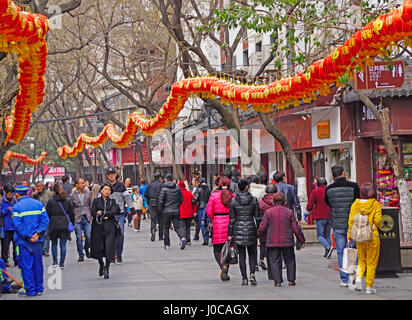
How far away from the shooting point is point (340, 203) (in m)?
12.6

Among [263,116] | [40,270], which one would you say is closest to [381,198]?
[263,116]

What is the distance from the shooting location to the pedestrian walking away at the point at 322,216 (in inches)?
663

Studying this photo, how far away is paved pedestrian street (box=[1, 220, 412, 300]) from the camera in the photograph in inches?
449

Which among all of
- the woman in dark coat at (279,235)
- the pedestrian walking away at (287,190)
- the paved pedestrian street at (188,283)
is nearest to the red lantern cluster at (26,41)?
the paved pedestrian street at (188,283)

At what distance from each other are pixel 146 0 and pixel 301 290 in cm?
2233

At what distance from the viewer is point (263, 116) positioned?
73.3ft

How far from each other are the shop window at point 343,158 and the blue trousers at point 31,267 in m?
14.5

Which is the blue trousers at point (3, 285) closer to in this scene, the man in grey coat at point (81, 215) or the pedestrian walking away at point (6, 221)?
the pedestrian walking away at point (6, 221)

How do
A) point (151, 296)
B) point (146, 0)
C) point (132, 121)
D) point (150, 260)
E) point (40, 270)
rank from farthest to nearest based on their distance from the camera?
point (146, 0), point (132, 121), point (150, 260), point (40, 270), point (151, 296)

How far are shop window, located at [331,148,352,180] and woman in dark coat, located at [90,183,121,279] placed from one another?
12.0 meters

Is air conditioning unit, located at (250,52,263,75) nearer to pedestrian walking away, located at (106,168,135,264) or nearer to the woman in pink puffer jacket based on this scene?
pedestrian walking away, located at (106,168,135,264)

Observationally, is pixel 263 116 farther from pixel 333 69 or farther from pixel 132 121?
pixel 333 69

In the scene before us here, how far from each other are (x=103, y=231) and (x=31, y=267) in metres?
2.45

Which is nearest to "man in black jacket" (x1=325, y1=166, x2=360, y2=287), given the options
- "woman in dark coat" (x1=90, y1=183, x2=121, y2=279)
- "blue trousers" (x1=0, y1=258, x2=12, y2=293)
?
"woman in dark coat" (x1=90, y1=183, x2=121, y2=279)
